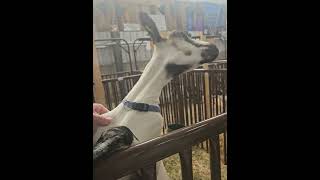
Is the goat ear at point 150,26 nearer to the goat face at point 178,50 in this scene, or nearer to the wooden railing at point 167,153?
the goat face at point 178,50

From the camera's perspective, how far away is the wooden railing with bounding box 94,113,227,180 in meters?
0.93

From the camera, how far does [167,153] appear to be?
1038 mm

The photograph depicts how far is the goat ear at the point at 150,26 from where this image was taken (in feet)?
3.20

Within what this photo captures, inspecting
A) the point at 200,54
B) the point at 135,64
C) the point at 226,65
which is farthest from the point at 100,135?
the point at 226,65

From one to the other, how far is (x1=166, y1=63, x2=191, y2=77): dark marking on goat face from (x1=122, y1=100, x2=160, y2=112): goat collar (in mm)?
118

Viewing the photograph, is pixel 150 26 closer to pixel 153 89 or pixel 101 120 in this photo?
pixel 153 89

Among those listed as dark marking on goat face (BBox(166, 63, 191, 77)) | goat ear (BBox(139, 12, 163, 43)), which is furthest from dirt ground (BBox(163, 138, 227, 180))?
goat ear (BBox(139, 12, 163, 43))

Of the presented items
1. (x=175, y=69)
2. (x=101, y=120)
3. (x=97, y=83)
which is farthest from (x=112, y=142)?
(x=175, y=69)

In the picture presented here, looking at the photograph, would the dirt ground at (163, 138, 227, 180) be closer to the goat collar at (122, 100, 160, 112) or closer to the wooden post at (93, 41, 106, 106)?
the goat collar at (122, 100, 160, 112)

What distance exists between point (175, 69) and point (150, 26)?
16 cm
